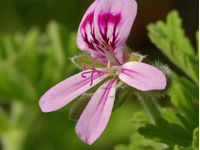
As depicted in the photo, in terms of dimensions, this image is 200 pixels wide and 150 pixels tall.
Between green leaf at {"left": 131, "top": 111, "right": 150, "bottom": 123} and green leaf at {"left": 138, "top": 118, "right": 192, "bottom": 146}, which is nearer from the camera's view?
Answer: green leaf at {"left": 138, "top": 118, "right": 192, "bottom": 146}

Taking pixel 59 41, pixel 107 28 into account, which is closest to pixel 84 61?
pixel 107 28

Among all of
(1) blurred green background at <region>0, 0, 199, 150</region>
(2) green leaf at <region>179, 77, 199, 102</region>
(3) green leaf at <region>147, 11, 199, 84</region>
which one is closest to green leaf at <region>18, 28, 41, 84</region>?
(1) blurred green background at <region>0, 0, 199, 150</region>

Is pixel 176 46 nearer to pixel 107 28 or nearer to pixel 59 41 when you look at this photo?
pixel 107 28

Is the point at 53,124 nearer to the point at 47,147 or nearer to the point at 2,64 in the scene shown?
the point at 47,147

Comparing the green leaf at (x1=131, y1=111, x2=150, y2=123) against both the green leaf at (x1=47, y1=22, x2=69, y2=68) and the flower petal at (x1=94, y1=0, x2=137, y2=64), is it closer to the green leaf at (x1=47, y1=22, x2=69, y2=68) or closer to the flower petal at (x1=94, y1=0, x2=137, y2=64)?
the flower petal at (x1=94, y1=0, x2=137, y2=64)

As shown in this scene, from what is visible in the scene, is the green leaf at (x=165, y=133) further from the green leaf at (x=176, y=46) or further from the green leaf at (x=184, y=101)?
the green leaf at (x=176, y=46)

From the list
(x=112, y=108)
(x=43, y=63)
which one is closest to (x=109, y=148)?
(x=43, y=63)
